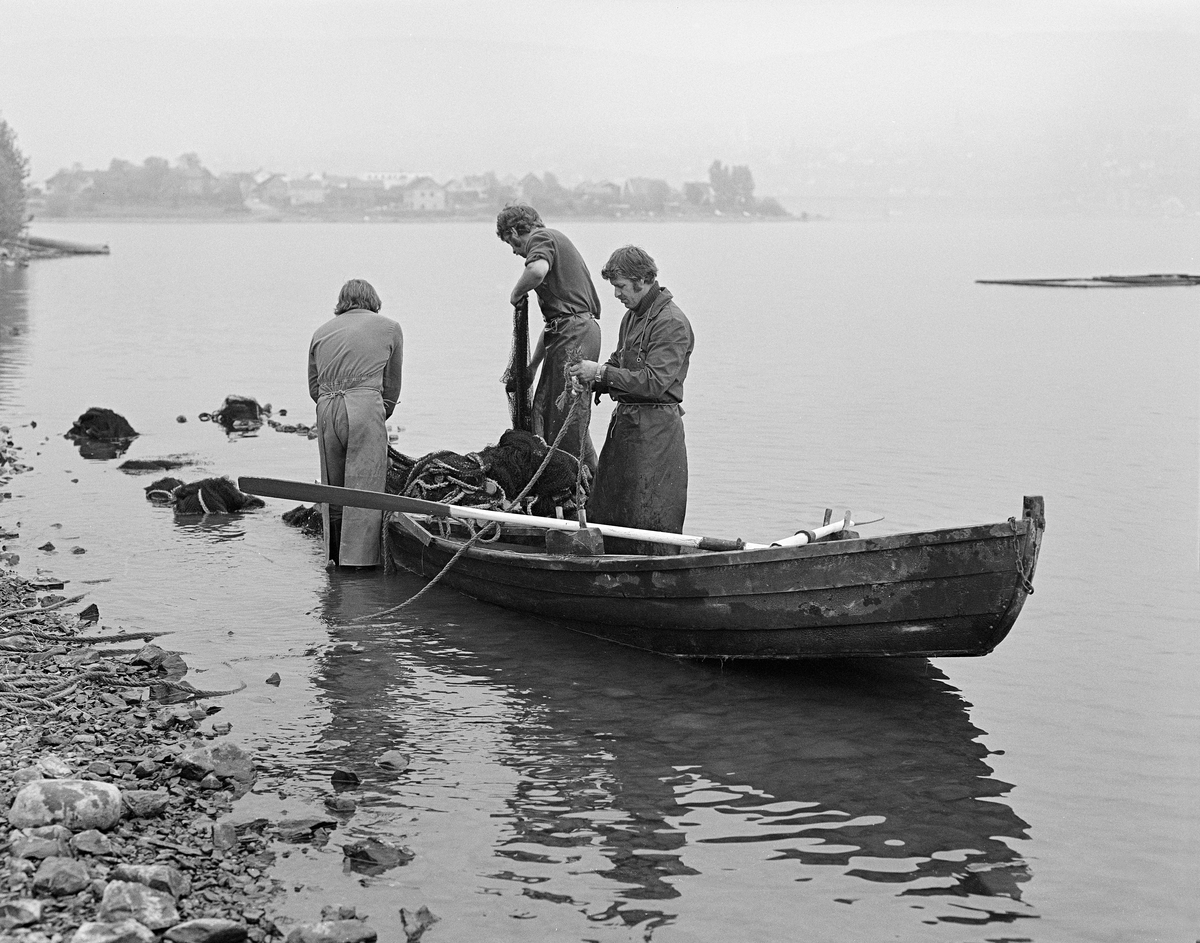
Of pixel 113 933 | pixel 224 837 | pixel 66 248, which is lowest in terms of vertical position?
pixel 224 837

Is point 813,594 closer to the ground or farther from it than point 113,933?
farther from it

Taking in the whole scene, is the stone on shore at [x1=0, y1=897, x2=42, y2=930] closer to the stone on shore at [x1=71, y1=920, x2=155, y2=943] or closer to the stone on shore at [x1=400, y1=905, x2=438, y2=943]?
the stone on shore at [x1=71, y1=920, x2=155, y2=943]

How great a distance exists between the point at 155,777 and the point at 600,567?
3.34m

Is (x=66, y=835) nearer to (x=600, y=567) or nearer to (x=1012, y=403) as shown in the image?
(x=600, y=567)

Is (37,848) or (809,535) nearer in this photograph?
(37,848)

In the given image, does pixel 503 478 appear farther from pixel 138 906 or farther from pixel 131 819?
pixel 138 906

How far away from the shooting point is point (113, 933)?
547 centimetres

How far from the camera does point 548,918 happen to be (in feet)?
21.0

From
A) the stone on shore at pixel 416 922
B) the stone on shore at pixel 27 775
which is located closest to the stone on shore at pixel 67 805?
the stone on shore at pixel 27 775

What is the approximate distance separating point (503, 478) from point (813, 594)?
13.5 ft

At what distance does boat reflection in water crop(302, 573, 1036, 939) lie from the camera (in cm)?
665

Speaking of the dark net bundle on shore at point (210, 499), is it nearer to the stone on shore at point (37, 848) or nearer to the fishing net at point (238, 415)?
the fishing net at point (238, 415)

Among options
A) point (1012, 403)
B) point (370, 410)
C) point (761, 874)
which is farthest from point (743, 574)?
point (1012, 403)

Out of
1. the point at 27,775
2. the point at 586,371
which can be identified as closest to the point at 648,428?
the point at 586,371
